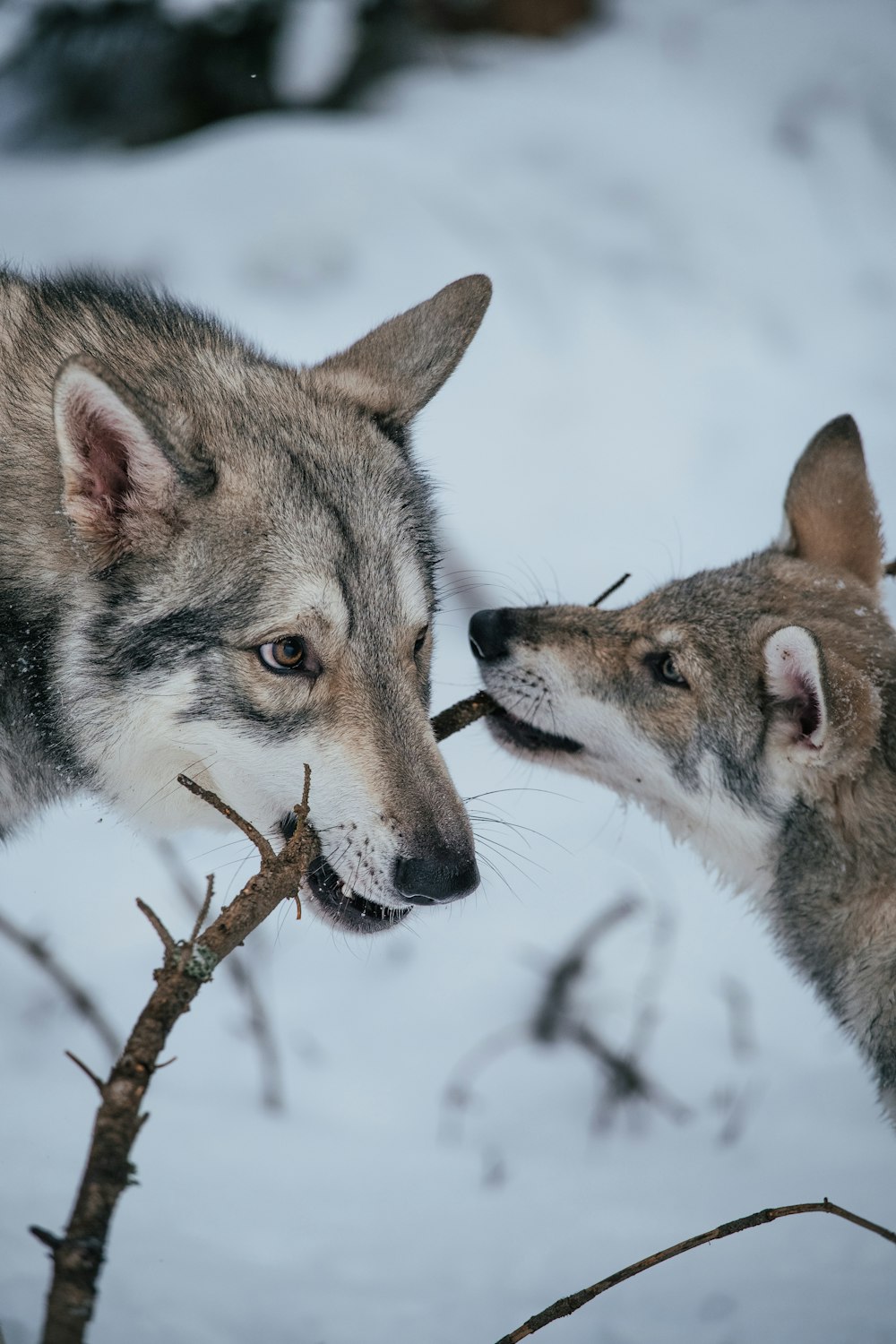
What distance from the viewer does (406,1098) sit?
4637mm

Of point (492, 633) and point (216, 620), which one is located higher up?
point (492, 633)

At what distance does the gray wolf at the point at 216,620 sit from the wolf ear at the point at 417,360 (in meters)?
0.34

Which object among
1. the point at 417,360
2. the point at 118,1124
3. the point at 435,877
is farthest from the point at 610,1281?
the point at 417,360

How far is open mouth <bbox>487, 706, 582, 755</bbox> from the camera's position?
379 centimetres

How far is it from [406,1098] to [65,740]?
2298mm

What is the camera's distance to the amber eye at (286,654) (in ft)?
9.57

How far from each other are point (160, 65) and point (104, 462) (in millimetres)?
5879

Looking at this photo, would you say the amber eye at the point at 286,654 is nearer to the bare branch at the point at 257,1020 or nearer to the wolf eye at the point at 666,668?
the wolf eye at the point at 666,668

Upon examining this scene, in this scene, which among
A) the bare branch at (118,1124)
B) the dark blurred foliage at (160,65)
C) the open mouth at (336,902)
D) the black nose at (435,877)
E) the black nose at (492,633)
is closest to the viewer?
the bare branch at (118,1124)

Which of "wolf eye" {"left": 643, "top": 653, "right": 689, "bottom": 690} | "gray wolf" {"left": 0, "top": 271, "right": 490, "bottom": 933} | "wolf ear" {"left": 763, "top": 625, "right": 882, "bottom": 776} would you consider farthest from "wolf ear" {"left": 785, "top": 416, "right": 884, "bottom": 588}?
"gray wolf" {"left": 0, "top": 271, "right": 490, "bottom": 933}

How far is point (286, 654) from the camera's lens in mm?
2949

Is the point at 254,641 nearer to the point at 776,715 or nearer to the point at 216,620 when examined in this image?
the point at 216,620

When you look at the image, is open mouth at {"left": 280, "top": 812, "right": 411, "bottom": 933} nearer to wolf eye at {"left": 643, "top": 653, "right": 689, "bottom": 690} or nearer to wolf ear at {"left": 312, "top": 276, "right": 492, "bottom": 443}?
wolf eye at {"left": 643, "top": 653, "right": 689, "bottom": 690}

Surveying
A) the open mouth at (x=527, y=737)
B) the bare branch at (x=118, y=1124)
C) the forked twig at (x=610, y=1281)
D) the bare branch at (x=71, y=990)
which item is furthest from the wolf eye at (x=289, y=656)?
the bare branch at (x=71, y=990)
